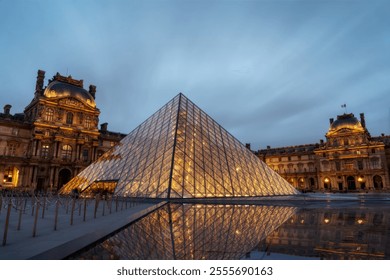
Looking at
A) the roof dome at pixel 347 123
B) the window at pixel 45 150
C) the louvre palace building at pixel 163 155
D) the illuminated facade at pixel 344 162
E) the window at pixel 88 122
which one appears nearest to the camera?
the louvre palace building at pixel 163 155

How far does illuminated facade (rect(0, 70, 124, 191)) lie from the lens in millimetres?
34938

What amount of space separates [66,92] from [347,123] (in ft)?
180

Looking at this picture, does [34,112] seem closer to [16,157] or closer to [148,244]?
[16,157]

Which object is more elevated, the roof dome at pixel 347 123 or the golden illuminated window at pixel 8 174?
the roof dome at pixel 347 123

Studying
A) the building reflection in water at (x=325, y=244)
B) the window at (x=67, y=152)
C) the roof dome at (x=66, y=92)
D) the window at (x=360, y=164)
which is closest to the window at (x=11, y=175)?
the window at (x=67, y=152)

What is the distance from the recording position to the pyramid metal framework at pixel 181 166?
15.5m

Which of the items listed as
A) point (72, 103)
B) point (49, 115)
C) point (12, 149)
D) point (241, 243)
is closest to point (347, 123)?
point (72, 103)

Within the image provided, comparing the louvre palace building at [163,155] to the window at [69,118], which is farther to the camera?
the window at [69,118]

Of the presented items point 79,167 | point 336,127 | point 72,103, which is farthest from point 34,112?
point 336,127

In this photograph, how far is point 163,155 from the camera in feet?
56.5

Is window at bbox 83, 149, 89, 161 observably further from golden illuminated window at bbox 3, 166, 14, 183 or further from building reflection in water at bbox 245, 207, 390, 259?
building reflection in water at bbox 245, 207, 390, 259

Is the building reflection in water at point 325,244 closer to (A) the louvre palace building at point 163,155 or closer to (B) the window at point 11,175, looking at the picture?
(A) the louvre palace building at point 163,155

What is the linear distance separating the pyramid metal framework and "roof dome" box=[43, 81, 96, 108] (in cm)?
2302

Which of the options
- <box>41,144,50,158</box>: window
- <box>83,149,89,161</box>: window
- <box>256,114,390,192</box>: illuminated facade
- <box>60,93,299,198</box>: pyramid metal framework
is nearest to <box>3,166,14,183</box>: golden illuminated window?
<box>41,144,50,158</box>: window
